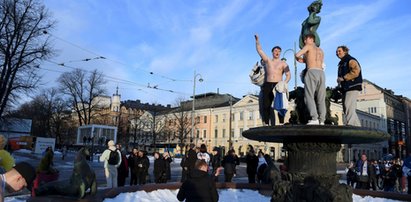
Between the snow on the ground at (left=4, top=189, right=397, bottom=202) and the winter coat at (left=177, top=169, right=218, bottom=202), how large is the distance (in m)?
3.74

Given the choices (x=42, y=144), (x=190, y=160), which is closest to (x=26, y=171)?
(x=190, y=160)

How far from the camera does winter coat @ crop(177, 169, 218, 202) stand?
17.1 feet

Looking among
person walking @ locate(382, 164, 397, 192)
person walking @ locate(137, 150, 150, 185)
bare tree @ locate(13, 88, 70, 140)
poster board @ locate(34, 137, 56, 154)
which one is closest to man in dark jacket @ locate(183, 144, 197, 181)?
person walking @ locate(137, 150, 150, 185)

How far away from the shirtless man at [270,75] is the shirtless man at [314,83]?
1.99 feet

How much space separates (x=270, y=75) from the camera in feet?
23.4

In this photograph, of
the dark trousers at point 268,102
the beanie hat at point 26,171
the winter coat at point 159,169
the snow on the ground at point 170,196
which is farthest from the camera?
the winter coat at point 159,169

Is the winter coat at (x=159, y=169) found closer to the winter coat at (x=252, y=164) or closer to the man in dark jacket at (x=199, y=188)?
the winter coat at (x=252, y=164)

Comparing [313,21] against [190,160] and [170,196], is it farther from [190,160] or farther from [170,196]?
[190,160]

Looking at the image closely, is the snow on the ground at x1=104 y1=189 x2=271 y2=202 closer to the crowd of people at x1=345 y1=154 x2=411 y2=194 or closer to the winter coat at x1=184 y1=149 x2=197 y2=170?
the winter coat at x1=184 y1=149 x2=197 y2=170

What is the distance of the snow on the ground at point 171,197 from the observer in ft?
29.4

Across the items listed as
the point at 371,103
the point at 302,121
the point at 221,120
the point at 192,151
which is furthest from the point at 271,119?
the point at 371,103

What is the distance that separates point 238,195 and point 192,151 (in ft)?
10.5

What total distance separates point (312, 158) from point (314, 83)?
1.23m

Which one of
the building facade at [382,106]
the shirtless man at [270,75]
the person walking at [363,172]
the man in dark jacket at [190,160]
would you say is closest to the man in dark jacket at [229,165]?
the man in dark jacket at [190,160]
